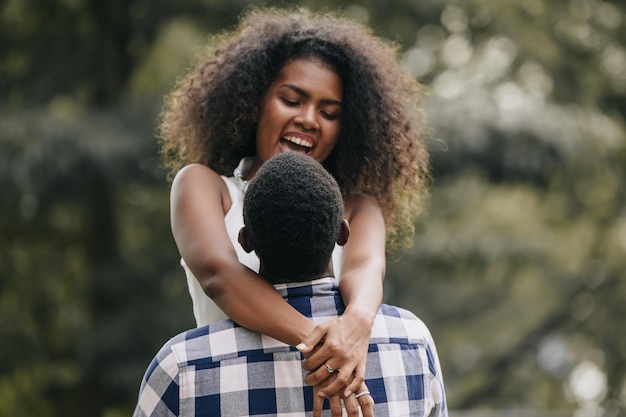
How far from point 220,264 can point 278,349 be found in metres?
0.33

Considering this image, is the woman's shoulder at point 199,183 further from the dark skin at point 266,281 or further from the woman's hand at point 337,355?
the woman's hand at point 337,355

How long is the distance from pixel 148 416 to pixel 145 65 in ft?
24.4

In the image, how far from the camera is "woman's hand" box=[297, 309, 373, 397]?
2072mm

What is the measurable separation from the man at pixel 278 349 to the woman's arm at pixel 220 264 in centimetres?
4

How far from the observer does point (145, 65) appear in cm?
919

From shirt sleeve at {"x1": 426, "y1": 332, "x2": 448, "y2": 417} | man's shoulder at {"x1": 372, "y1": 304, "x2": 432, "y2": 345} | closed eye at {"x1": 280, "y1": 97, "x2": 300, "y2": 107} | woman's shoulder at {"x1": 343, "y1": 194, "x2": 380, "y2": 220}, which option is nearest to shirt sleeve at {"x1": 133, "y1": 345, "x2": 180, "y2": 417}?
man's shoulder at {"x1": 372, "y1": 304, "x2": 432, "y2": 345}

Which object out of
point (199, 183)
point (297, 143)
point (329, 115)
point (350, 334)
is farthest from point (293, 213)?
point (329, 115)

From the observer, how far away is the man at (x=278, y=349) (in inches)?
80.7

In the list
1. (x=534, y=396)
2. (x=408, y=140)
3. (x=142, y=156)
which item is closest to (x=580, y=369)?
(x=534, y=396)

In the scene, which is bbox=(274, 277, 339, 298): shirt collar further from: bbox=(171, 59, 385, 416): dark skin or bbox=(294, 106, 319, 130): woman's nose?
bbox=(294, 106, 319, 130): woman's nose

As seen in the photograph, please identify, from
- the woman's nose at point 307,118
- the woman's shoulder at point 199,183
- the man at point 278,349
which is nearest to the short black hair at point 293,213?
the man at point 278,349

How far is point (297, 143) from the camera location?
2842 mm

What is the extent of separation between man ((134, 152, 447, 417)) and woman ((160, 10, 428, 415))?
0.48ft

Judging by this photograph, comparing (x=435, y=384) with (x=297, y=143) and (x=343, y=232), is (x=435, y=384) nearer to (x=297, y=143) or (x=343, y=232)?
(x=343, y=232)
